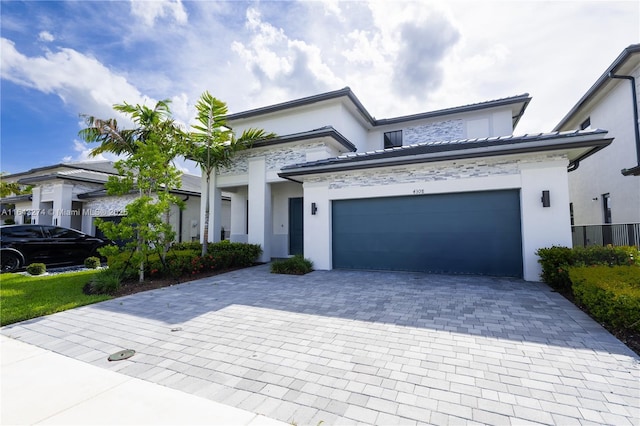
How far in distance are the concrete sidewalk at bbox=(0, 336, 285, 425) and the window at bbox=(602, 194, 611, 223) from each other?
589 inches

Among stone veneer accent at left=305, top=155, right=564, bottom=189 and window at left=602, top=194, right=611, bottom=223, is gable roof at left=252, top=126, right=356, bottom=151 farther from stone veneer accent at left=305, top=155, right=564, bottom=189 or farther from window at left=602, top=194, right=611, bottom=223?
window at left=602, top=194, right=611, bottom=223

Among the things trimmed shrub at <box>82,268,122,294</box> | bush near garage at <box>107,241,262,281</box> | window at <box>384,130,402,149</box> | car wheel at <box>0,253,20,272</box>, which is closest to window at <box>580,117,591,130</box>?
window at <box>384,130,402,149</box>

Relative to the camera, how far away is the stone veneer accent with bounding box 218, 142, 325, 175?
37.3 ft

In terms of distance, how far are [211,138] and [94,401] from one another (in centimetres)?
950

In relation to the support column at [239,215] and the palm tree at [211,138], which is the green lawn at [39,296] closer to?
the palm tree at [211,138]

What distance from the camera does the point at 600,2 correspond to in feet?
24.2

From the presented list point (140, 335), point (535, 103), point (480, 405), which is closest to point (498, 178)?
point (480, 405)

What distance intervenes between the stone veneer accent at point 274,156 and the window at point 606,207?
11.7 m

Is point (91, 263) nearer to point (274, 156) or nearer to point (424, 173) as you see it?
point (274, 156)

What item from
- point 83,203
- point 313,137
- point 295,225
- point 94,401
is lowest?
point 94,401

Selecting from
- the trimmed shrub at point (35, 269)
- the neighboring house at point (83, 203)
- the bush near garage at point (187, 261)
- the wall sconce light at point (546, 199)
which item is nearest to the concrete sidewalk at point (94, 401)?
the bush near garage at point (187, 261)

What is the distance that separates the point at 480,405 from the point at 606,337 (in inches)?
114

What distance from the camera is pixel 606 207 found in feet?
36.9

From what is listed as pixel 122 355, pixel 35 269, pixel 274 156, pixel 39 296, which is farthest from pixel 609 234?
pixel 35 269
